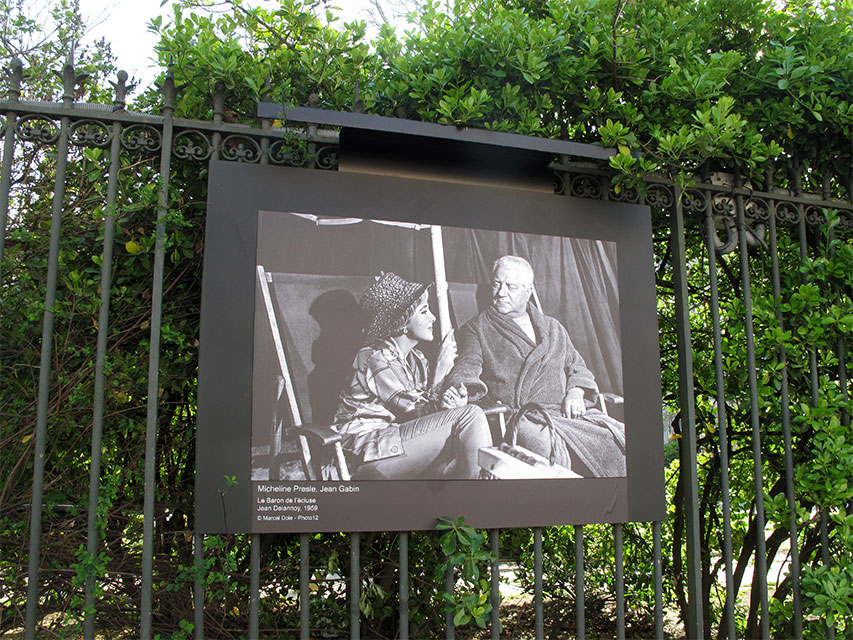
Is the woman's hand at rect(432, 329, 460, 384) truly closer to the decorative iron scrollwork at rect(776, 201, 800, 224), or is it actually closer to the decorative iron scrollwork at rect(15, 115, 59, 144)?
the decorative iron scrollwork at rect(15, 115, 59, 144)

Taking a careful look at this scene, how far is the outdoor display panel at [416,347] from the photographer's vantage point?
3336 millimetres

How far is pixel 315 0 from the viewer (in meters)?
3.93

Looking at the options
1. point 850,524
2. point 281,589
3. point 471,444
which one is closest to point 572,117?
point 471,444

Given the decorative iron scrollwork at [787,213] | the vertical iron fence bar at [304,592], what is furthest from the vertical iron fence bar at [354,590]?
the decorative iron scrollwork at [787,213]

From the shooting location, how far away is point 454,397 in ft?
11.8

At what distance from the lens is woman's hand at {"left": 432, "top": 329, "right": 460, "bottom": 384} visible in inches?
142

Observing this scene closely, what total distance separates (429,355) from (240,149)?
1.46 meters

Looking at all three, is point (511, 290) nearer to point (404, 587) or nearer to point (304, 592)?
point (404, 587)

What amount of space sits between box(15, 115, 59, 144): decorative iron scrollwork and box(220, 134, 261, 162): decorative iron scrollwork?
A: 31.8 inches

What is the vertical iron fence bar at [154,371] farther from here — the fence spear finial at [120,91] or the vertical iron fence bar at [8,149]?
the vertical iron fence bar at [8,149]

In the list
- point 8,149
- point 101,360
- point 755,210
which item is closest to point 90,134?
point 8,149

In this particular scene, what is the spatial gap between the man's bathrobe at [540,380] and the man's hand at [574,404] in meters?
0.02

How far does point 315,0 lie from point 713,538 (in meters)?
4.86

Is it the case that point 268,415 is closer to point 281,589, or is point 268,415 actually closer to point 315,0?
point 281,589
